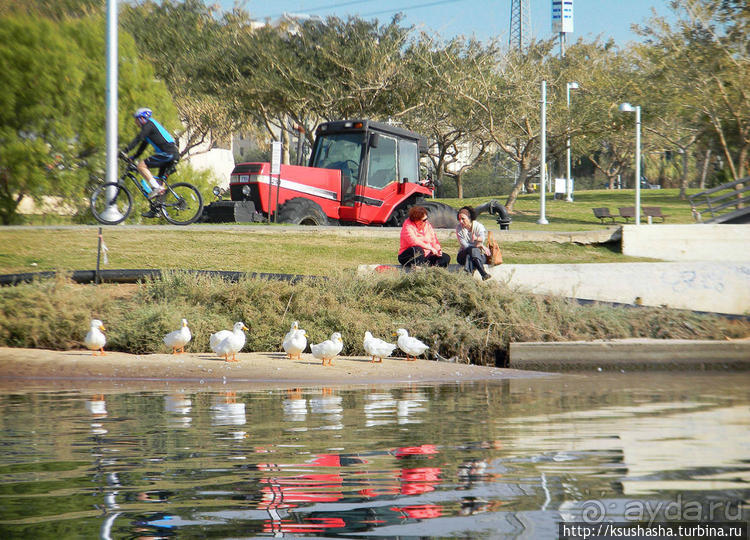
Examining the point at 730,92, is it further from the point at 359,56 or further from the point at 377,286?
the point at 377,286

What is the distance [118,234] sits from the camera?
16969 millimetres

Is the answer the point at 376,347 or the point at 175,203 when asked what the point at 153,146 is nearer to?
the point at 175,203

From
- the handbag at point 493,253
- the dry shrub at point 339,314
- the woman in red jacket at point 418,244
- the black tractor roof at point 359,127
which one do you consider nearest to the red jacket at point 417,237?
the woman in red jacket at point 418,244

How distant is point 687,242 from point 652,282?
842cm

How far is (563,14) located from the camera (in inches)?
4281

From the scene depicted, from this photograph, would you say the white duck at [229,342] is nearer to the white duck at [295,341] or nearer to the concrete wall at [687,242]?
the white duck at [295,341]

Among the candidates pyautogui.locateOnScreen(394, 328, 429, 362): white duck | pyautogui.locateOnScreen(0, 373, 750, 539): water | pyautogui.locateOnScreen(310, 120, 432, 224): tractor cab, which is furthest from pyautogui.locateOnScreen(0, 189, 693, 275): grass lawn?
pyautogui.locateOnScreen(0, 373, 750, 539): water

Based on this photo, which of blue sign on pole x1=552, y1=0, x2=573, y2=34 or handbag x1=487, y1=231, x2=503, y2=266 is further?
blue sign on pole x1=552, y1=0, x2=573, y2=34

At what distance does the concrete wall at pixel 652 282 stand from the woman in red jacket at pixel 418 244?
3.96 ft

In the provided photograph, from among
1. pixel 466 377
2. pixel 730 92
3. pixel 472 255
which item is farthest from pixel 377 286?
pixel 730 92

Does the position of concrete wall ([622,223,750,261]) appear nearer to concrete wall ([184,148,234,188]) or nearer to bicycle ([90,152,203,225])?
bicycle ([90,152,203,225])

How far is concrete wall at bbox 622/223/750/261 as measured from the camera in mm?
22578

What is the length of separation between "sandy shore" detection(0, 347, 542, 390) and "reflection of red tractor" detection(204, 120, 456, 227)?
1064 cm

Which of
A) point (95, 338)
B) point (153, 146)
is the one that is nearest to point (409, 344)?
point (95, 338)
